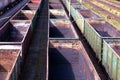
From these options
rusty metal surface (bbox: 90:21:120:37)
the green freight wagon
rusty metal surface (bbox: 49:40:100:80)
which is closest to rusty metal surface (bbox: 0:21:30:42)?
the green freight wagon

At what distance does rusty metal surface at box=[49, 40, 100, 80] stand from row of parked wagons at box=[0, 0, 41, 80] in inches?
84.7

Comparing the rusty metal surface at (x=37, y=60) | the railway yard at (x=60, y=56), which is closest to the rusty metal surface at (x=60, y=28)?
the railway yard at (x=60, y=56)

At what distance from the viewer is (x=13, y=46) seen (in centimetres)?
1680

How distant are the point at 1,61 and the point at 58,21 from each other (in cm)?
1195

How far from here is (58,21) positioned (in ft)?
87.9

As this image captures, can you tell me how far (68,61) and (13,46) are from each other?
4.15 meters

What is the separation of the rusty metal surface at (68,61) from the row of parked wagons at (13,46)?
84.7 inches

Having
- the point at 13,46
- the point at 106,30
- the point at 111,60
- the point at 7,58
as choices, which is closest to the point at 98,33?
the point at 106,30

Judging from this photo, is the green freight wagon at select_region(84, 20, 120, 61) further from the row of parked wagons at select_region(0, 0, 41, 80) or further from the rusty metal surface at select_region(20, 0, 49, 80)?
the row of parked wagons at select_region(0, 0, 41, 80)

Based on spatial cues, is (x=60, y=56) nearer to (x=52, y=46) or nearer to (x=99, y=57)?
(x=52, y=46)

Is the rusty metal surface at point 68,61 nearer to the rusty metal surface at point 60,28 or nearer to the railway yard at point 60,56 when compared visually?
the railway yard at point 60,56

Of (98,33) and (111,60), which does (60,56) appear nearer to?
(111,60)

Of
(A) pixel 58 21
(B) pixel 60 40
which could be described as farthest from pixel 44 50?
(B) pixel 60 40

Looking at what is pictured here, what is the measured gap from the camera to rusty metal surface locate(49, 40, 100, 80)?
15.9m
